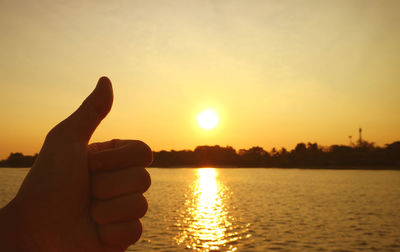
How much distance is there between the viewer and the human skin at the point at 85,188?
78.4 inches

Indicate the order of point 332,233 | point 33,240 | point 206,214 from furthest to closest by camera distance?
point 206,214 < point 332,233 < point 33,240

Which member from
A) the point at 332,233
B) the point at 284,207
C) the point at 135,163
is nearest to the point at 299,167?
the point at 284,207

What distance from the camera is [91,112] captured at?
6.76ft

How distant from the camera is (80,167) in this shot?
209 cm

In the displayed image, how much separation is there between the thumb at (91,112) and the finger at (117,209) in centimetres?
42

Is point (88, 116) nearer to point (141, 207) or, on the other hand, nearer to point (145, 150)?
point (145, 150)

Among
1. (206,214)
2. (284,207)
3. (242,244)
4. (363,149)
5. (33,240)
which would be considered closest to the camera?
(33,240)

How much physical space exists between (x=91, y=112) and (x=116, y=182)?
0.44m

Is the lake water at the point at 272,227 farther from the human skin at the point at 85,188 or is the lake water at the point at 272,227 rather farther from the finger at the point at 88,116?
the finger at the point at 88,116

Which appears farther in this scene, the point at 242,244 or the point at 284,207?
the point at 284,207

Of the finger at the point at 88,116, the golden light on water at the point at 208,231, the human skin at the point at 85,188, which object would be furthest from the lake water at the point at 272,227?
the finger at the point at 88,116

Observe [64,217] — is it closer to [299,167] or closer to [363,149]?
[363,149]

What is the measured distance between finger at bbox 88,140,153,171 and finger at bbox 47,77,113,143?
0.16m

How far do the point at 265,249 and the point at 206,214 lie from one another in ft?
46.1
